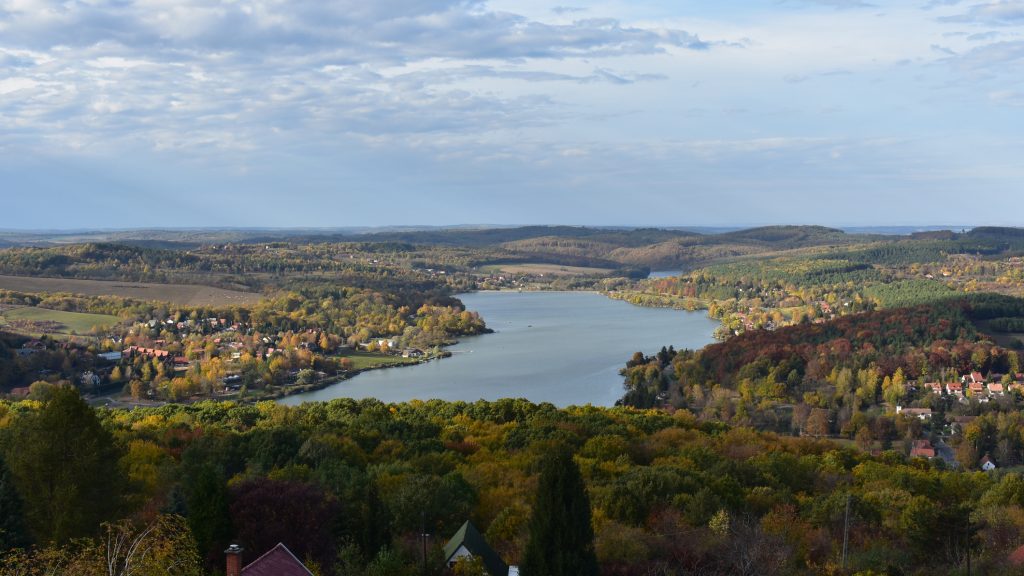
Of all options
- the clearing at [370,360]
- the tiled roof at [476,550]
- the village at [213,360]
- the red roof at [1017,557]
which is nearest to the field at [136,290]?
the village at [213,360]

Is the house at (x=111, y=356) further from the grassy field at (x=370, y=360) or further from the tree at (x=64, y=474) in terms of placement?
the tree at (x=64, y=474)

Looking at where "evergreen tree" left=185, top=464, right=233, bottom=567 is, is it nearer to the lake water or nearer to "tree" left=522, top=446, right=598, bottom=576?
"tree" left=522, top=446, right=598, bottom=576

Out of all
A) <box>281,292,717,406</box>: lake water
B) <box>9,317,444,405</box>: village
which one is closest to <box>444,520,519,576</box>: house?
<box>281,292,717,406</box>: lake water

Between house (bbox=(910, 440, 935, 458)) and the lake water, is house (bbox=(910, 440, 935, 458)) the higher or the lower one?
the higher one

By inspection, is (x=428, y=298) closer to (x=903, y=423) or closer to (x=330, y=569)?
(x=903, y=423)

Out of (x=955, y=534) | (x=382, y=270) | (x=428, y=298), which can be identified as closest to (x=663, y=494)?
(x=955, y=534)
